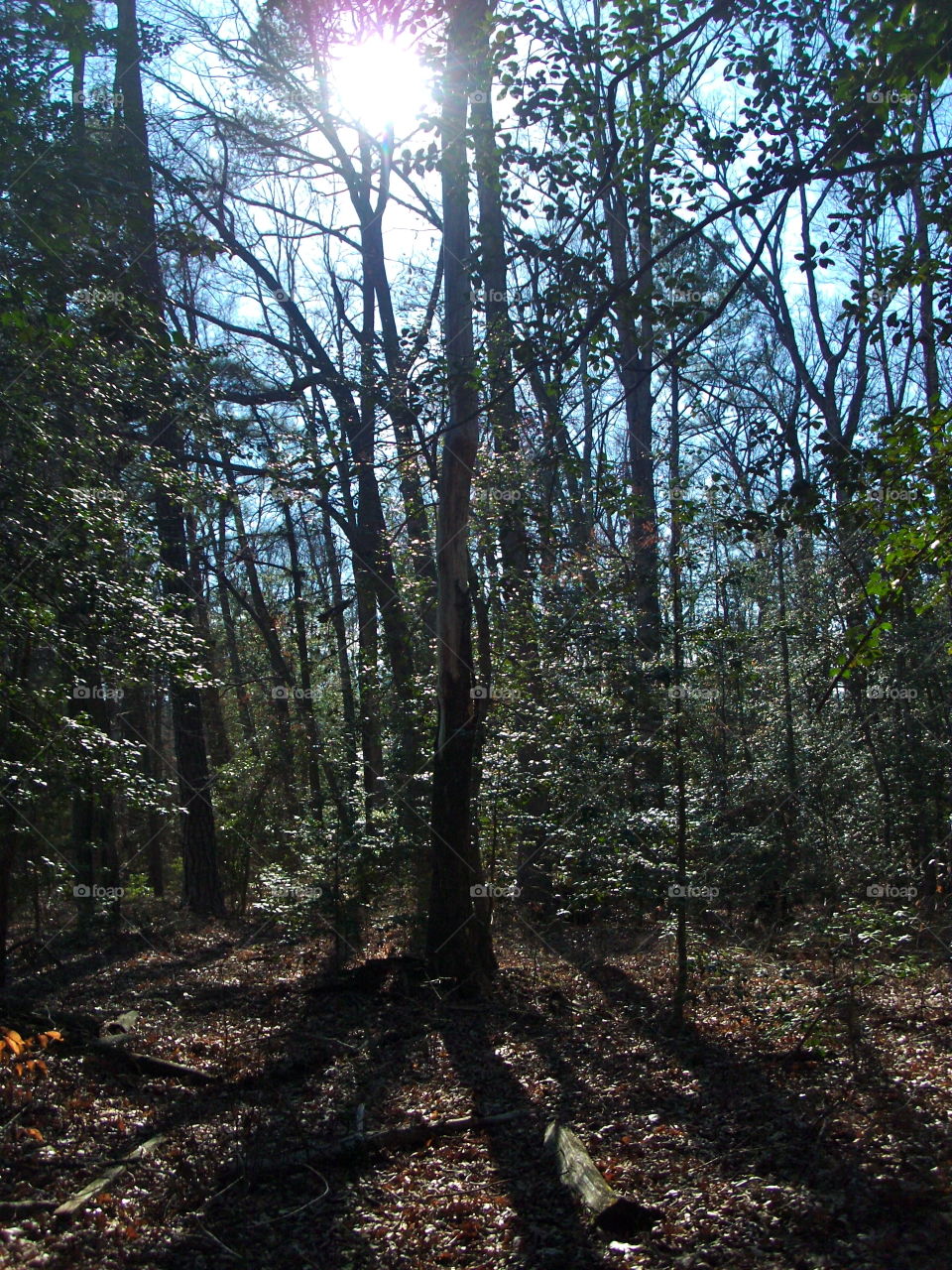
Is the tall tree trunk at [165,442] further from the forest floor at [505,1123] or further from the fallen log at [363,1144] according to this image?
the fallen log at [363,1144]

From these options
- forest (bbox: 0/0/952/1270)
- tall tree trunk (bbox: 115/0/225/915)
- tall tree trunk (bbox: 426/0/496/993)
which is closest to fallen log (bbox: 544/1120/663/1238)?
forest (bbox: 0/0/952/1270)

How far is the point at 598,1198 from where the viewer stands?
440cm

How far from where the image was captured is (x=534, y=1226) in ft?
14.2

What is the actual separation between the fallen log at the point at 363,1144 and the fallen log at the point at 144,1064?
60.5 inches

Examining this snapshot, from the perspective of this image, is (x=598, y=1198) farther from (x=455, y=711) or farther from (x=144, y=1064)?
(x=455, y=711)

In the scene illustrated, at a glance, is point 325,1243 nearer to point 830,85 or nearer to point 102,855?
point 830,85

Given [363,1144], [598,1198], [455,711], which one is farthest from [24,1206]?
[455,711]

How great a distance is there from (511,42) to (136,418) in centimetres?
407

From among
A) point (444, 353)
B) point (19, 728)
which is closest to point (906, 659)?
point (444, 353)

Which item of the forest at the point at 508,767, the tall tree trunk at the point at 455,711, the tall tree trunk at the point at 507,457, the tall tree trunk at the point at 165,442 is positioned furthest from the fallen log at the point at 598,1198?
the tall tree trunk at the point at 165,442

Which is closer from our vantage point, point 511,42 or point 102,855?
point 511,42

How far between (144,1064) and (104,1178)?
1.93 m

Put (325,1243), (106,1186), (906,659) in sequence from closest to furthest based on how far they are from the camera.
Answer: (325,1243) → (106,1186) → (906,659)

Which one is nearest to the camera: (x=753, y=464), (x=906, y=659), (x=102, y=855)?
(x=753, y=464)
